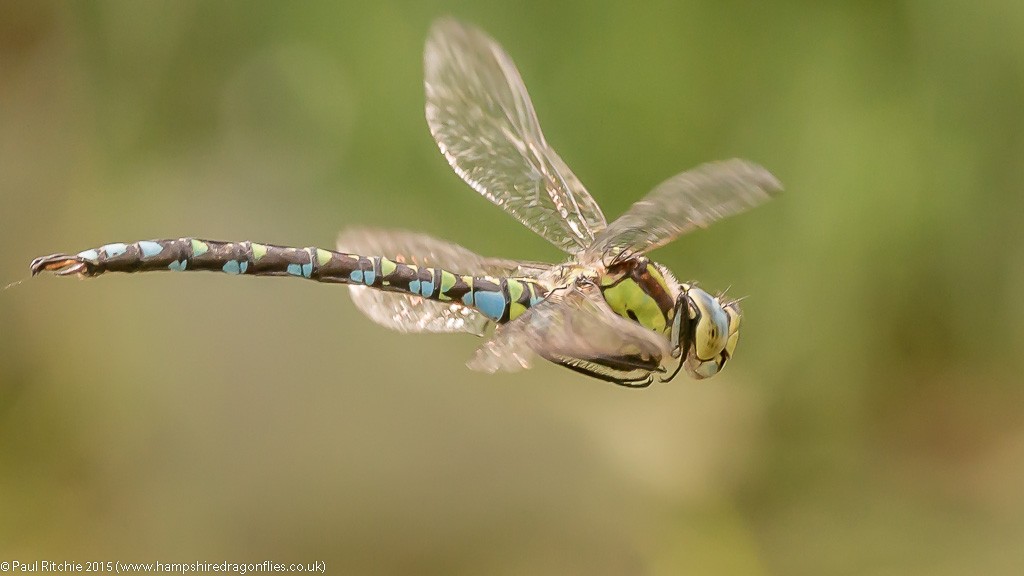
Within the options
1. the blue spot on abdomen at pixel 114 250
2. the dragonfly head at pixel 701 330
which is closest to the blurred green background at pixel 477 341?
the dragonfly head at pixel 701 330

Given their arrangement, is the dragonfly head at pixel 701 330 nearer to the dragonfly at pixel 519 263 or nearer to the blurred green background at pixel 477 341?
the dragonfly at pixel 519 263

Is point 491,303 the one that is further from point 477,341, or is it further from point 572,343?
point 477,341

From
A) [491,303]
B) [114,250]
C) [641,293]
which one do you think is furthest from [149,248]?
[641,293]

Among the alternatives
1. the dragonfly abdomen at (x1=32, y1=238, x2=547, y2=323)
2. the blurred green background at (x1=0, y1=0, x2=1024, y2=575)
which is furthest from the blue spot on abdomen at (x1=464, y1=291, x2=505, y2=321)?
the blurred green background at (x1=0, y1=0, x2=1024, y2=575)

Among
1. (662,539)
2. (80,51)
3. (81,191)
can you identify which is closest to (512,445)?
(662,539)

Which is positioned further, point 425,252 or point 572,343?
point 425,252

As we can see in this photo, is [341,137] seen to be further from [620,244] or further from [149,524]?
[620,244]
